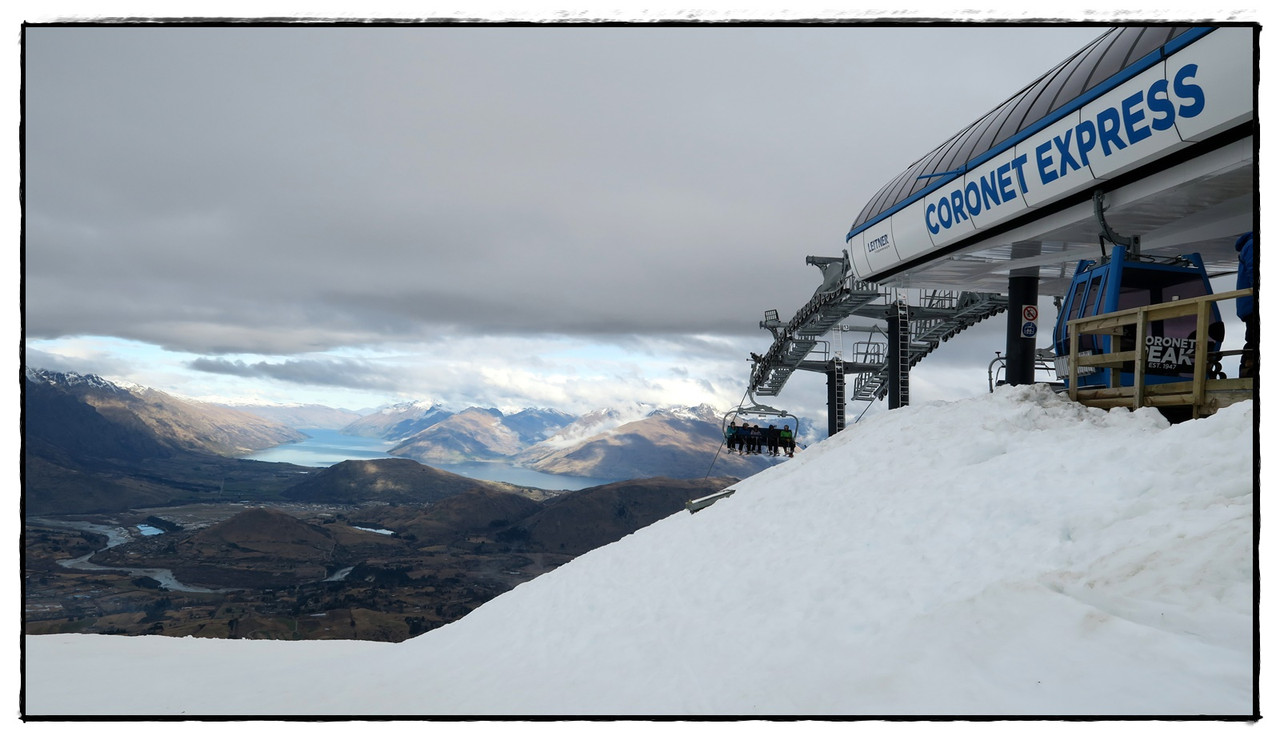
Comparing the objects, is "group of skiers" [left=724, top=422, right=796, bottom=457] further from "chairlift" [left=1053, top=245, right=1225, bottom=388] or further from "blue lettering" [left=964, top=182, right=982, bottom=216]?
"chairlift" [left=1053, top=245, right=1225, bottom=388]

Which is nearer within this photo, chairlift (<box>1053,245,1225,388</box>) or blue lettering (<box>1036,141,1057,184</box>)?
chairlift (<box>1053,245,1225,388</box>)

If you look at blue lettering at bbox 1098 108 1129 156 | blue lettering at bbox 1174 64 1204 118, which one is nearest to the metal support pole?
blue lettering at bbox 1098 108 1129 156

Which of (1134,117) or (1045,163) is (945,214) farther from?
(1134,117)

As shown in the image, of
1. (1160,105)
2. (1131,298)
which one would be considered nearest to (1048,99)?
(1160,105)

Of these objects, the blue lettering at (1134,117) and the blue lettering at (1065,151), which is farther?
the blue lettering at (1065,151)

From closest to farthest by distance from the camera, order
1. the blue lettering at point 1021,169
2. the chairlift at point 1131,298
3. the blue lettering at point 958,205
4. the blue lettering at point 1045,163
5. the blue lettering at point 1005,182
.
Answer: the chairlift at point 1131,298 → the blue lettering at point 1045,163 → the blue lettering at point 1021,169 → the blue lettering at point 1005,182 → the blue lettering at point 958,205

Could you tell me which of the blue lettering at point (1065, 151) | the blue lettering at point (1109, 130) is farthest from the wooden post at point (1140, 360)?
the blue lettering at point (1065, 151)

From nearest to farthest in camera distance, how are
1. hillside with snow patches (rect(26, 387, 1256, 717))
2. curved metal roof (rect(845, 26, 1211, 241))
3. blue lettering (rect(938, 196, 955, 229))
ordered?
hillside with snow patches (rect(26, 387, 1256, 717)) → curved metal roof (rect(845, 26, 1211, 241)) → blue lettering (rect(938, 196, 955, 229))

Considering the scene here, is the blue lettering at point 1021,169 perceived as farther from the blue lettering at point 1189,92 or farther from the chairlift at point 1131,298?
the blue lettering at point 1189,92
